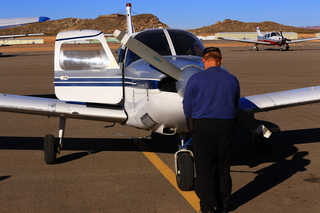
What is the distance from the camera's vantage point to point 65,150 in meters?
7.94

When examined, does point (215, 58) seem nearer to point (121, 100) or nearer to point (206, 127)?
point (206, 127)

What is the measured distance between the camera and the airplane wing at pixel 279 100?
688cm

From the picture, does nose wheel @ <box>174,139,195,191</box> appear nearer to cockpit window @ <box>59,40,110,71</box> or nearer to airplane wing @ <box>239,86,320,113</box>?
airplane wing @ <box>239,86,320,113</box>

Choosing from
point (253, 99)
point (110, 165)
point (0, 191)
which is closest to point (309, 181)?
point (253, 99)

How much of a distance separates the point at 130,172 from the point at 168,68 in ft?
6.02

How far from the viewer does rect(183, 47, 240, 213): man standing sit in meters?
4.49

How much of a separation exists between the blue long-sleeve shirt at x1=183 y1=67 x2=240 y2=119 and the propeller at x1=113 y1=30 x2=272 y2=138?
2.27 feet

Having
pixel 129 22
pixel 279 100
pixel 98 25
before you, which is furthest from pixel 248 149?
pixel 98 25

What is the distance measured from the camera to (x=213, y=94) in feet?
14.7

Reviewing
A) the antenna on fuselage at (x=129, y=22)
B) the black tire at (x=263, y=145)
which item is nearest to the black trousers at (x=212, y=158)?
the black tire at (x=263, y=145)

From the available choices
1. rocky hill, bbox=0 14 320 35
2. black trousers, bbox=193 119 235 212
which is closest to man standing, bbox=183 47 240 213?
black trousers, bbox=193 119 235 212

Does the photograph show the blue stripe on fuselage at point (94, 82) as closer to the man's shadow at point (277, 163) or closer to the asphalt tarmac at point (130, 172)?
the asphalt tarmac at point (130, 172)

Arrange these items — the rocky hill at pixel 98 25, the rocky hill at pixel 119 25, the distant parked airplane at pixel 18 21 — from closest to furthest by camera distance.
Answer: the distant parked airplane at pixel 18 21 < the rocky hill at pixel 98 25 < the rocky hill at pixel 119 25

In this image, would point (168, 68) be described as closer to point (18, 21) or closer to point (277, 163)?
point (277, 163)
